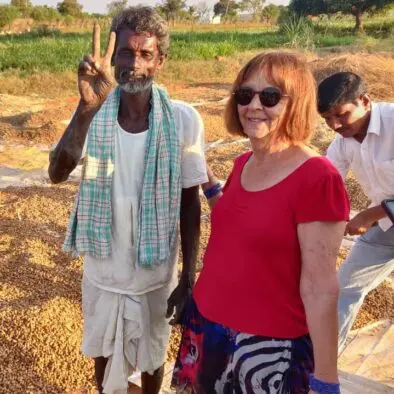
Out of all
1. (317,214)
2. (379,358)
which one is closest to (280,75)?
(317,214)

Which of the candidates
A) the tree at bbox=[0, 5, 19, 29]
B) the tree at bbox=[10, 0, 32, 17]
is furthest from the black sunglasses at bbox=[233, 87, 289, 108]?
the tree at bbox=[10, 0, 32, 17]

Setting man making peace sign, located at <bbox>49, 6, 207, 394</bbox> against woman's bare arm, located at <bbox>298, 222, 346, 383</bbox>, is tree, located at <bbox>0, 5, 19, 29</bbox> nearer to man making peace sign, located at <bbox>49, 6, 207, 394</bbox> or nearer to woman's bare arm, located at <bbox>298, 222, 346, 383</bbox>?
man making peace sign, located at <bbox>49, 6, 207, 394</bbox>

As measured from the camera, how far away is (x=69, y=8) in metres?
45.1

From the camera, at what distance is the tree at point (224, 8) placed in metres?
58.8

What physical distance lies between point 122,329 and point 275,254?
825 mm

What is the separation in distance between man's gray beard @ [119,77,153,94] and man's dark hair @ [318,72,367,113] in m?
1.03

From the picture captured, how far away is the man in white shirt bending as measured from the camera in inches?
102

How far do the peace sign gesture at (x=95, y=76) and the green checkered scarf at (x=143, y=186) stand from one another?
66 millimetres

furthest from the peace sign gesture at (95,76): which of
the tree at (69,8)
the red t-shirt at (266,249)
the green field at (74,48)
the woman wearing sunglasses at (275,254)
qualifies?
the tree at (69,8)

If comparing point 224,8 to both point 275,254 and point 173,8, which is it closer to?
point 173,8

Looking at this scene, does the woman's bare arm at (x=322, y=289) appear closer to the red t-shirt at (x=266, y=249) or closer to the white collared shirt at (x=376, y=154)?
the red t-shirt at (x=266, y=249)

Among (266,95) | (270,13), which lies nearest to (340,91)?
(266,95)

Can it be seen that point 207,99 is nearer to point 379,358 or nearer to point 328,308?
point 379,358

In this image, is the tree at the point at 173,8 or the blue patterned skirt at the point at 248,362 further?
the tree at the point at 173,8
